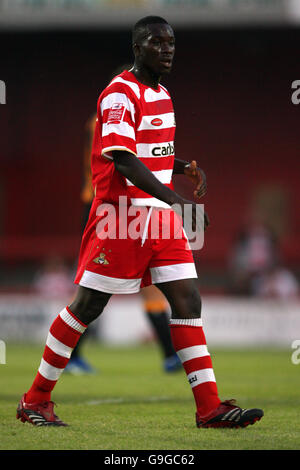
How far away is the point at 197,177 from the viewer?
553 centimetres

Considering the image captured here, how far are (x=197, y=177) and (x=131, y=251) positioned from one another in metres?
0.67

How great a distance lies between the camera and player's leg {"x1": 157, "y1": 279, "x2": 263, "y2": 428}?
515cm

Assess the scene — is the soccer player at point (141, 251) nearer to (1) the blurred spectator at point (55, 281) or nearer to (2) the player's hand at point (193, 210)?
(2) the player's hand at point (193, 210)

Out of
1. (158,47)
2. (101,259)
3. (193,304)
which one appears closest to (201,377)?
(193,304)

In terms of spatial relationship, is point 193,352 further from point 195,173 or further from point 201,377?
point 195,173

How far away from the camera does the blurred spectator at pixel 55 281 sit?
1612cm

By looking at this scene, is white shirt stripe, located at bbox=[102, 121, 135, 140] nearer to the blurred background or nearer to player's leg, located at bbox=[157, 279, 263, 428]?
player's leg, located at bbox=[157, 279, 263, 428]

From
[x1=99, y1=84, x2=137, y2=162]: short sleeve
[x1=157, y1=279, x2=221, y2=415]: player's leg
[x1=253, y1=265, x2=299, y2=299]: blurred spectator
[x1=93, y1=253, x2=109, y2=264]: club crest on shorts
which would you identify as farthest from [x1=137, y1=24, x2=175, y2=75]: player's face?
[x1=253, y1=265, x2=299, y2=299]: blurred spectator

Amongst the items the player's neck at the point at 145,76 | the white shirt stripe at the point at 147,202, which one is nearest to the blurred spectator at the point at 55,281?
the white shirt stripe at the point at 147,202

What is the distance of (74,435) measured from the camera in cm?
490

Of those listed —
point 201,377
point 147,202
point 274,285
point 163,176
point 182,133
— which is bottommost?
point 201,377

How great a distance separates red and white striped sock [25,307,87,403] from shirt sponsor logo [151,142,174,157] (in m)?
1.03

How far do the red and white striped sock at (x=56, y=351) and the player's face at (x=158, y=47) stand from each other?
149cm

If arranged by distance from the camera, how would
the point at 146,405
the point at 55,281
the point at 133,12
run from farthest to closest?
1. the point at 133,12
2. the point at 55,281
3. the point at 146,405
